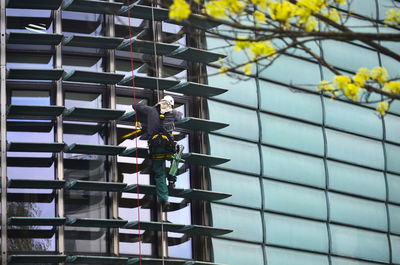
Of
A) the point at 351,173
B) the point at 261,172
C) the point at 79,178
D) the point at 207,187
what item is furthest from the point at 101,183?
the point at 351,173

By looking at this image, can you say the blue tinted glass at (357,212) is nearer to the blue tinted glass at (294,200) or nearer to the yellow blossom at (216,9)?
the blue tinted glass at (294,200)

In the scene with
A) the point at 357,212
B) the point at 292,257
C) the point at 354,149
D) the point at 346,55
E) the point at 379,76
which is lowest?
the point at 292,257

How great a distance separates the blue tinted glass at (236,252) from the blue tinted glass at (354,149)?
4.50 metres

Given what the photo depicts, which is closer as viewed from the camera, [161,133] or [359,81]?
[359,81]

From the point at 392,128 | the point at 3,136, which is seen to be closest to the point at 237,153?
the point at 3,136

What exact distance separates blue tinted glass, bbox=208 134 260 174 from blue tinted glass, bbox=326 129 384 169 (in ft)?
10.7

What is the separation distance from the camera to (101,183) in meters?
20.5

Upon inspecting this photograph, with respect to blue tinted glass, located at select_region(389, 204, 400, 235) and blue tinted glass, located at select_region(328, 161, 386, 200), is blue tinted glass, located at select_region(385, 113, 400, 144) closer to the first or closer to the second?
blue tinted glass, located at select_region(328, 161, 386, 200)

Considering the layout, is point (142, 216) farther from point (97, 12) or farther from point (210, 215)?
point (97, 12)

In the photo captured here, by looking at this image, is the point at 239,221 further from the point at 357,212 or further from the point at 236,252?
the point at 357,212

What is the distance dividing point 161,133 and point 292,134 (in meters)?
6.55

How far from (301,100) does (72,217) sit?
27.8 feet

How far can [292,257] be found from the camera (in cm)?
2517

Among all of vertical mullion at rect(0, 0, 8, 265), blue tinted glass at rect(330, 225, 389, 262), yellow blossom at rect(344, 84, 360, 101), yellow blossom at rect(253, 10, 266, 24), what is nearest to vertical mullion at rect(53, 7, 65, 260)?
vertical mullion at rect(0, 0, 8, 265)
